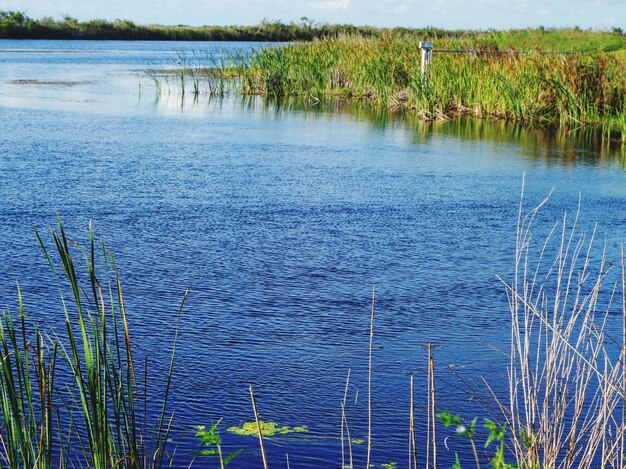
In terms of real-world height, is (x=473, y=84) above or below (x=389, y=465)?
above

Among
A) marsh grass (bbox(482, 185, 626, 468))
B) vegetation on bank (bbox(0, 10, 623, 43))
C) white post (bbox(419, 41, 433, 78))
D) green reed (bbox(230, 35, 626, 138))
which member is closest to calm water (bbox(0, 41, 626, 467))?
marsh grass (bbox(482, 185, 626, 468))

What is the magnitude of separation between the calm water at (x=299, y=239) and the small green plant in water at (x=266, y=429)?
5 centimetres

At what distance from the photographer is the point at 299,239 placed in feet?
25.3

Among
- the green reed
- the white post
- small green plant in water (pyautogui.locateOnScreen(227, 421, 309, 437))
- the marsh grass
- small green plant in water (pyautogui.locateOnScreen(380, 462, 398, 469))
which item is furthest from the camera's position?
the white post

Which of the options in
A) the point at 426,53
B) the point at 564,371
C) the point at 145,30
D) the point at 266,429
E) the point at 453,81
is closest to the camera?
the point at 564,371

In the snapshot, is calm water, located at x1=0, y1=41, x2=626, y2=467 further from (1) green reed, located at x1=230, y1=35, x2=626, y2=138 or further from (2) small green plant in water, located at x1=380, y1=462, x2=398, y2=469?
(1) green reed, located at x1=230, y1=35, x2=626, y2=138

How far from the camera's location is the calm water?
469cm

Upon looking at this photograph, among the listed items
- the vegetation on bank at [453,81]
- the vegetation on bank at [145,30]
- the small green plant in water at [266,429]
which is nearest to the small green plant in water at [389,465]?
the small green plant in water at [266,429]

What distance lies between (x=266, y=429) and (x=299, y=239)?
368 cm

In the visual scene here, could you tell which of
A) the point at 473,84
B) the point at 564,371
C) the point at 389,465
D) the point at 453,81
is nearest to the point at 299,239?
the point at 389,465

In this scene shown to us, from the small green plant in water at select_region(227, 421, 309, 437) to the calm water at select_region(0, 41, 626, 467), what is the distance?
0.05 m

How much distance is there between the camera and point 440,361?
5070mm

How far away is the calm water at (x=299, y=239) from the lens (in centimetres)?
469

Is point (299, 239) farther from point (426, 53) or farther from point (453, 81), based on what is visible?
point (426, 53)
